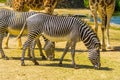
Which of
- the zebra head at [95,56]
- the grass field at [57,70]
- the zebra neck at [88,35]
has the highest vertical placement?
the zebra neck at [88,35]

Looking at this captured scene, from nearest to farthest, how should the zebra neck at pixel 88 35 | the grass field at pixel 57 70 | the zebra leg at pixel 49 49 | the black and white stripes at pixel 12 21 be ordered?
the grass field at pixel 57 70 < the zebra neck at pixel 88 35 < the black and white stripes at pixel 12 21 < the zebra leg at pixel 49 49

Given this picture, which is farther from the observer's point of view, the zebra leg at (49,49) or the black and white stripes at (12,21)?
the zebra leg at (49,49)

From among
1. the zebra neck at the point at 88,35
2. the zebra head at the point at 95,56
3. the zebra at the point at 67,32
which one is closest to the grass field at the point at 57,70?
the zebra head at the point at 95,56

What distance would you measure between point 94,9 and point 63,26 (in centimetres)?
361

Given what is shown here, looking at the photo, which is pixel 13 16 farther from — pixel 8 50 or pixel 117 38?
pixel 117 38

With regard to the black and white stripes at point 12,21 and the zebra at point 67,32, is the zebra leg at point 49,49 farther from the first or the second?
→ the black and white stripes at point 12,21

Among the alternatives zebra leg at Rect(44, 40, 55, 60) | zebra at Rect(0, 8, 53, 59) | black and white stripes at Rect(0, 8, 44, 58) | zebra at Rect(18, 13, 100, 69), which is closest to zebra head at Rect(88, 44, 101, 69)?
zebra at Rect(18, 13, 100, 69)

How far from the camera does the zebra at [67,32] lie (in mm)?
10562

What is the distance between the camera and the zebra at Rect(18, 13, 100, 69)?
10562 mm

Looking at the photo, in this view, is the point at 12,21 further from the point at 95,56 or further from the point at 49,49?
the point at 95,56

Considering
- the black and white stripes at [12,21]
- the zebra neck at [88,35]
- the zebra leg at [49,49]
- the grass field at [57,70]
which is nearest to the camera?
the grass field at [57,70]

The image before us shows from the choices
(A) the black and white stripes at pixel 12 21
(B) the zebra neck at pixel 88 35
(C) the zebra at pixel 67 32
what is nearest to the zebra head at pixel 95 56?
(C) the zebra at pixel 67 32

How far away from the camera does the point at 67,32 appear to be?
1062 cm

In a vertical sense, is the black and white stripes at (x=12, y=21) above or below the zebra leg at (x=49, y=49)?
above
